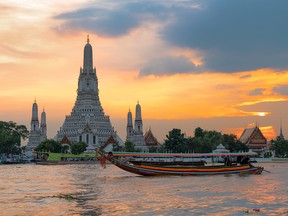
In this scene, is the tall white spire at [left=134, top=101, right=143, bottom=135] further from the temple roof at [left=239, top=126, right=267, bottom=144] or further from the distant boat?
the distant boat

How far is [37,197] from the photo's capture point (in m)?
34.2

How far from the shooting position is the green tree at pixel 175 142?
11912 cm

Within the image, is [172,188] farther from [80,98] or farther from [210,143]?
[80,98]

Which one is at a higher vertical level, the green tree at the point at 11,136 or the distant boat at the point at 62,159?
the green tree at the point at 11,136

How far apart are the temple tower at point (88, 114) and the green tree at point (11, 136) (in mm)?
16987

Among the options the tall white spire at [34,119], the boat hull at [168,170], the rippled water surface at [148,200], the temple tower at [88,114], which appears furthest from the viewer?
the tall white spire at [34,119]

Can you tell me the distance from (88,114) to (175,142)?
36526 mm

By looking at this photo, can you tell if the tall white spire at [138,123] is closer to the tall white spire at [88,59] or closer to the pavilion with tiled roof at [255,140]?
the tall white spire at [88,59]

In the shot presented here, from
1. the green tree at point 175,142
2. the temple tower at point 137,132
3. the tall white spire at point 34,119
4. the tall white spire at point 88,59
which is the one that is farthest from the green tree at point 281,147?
the tall white spire at point 34,119

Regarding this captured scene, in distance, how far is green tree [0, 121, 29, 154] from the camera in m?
118

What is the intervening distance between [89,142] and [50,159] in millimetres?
26933

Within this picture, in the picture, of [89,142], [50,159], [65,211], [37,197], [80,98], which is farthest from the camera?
[80,98]

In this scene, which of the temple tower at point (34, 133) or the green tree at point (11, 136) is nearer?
the green tree at point (11, 136)

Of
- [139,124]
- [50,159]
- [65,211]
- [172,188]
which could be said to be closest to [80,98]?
[139,124]
